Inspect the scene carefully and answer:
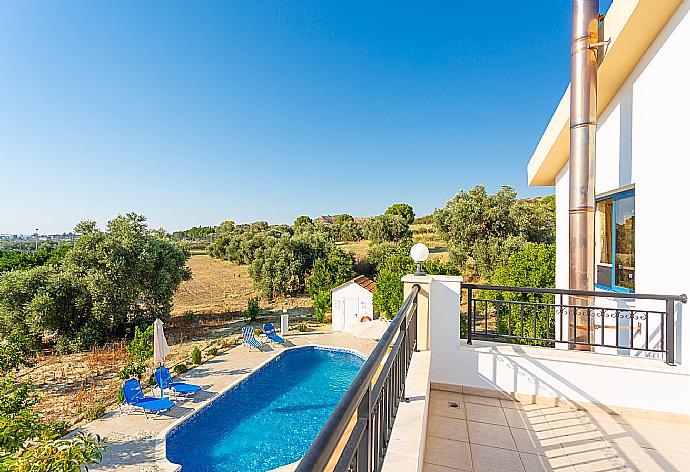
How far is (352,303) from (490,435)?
12.8 m

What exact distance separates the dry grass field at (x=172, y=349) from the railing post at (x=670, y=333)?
1061 centimetres

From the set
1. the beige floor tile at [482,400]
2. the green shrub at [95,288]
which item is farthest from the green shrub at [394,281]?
the green shrub at [95,288]

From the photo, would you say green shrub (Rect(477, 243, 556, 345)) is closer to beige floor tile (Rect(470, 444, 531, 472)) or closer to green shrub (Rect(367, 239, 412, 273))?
beige floor tile (Rect(470, 444, 531, 472))

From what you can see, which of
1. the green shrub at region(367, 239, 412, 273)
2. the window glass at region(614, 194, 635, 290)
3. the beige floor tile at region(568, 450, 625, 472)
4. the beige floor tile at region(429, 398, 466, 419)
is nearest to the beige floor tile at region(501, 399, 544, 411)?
the beige floor tile at region(429, 398, 466, 419)

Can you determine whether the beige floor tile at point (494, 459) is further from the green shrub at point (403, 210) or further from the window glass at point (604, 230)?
the green shrub at point (403, 210)

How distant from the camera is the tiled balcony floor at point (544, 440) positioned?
3016mm

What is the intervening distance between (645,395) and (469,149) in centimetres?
2269

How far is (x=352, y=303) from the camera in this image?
1623cm

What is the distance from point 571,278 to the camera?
487 cm

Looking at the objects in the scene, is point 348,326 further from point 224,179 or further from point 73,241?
point 224,179

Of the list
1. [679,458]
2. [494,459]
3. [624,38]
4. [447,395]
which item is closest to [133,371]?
[447,395]

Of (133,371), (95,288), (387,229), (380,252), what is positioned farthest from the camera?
(387,229)

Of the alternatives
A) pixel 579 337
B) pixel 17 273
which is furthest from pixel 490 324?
pixel 17 273

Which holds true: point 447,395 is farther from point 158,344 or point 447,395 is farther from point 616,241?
point 158,344
